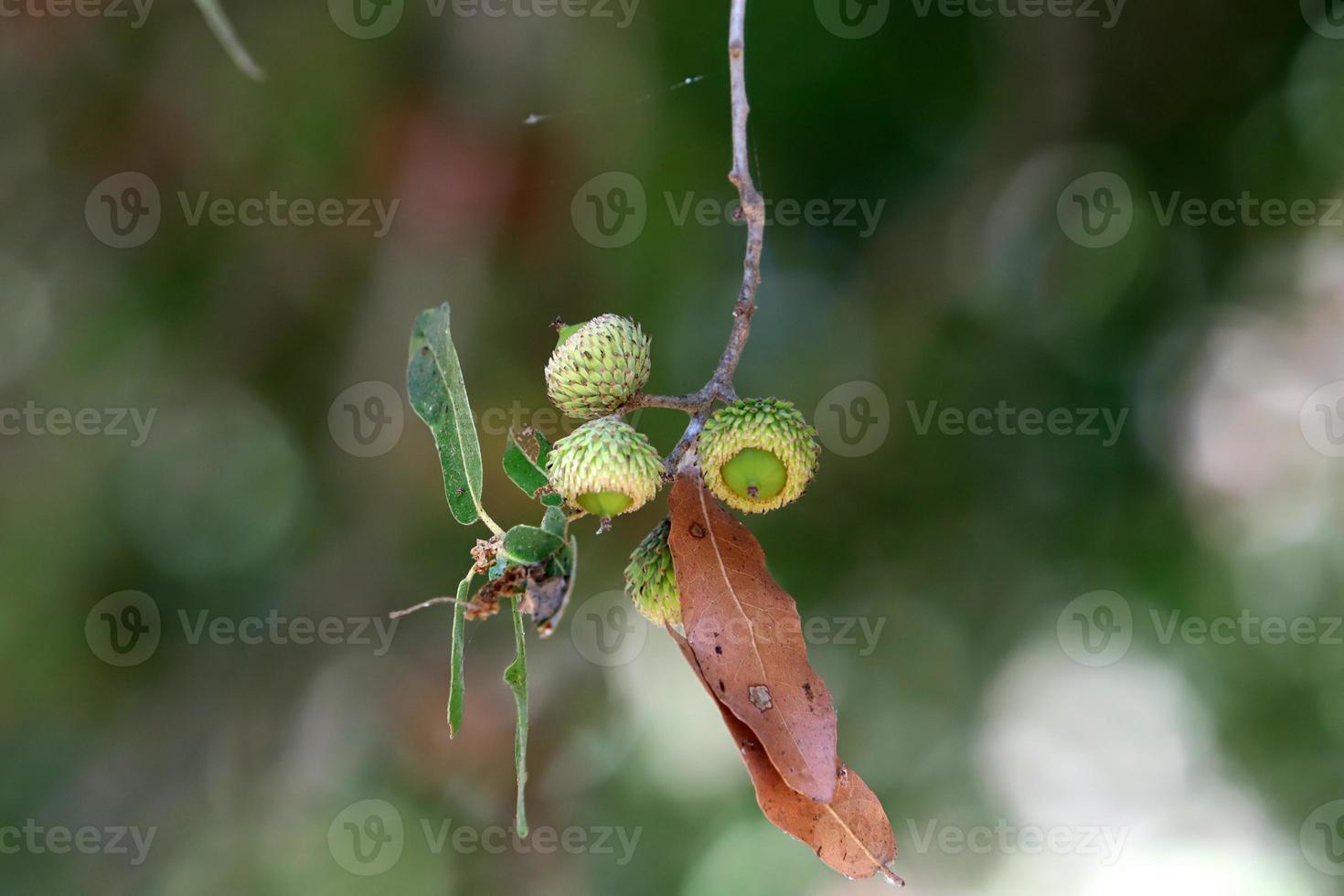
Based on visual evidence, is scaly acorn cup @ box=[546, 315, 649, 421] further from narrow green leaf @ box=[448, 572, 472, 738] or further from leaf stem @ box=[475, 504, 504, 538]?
narrow green leaf @ box=[448, 572, 472, 738]

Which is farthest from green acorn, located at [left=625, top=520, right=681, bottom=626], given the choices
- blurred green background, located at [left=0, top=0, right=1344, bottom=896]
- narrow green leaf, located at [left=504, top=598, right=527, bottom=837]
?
blurred green background, located at [left=0, top=0, right=1344, bottom=896]

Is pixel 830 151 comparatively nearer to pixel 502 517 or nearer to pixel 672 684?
pixel 502 517

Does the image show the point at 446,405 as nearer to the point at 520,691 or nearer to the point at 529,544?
the point at 529,544

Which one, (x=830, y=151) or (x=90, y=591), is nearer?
(x=830, y=151)

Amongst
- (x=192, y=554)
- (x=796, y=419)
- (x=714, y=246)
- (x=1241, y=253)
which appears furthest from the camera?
(x=192, y=554)

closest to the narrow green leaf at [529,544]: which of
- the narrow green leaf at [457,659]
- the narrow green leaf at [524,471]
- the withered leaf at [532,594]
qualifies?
the withered leaf at [532,594]

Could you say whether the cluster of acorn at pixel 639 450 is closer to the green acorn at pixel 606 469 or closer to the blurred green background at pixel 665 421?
the green acorn at pixel 606 469

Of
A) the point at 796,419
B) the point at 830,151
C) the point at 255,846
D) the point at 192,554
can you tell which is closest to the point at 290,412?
the point at 192,554
